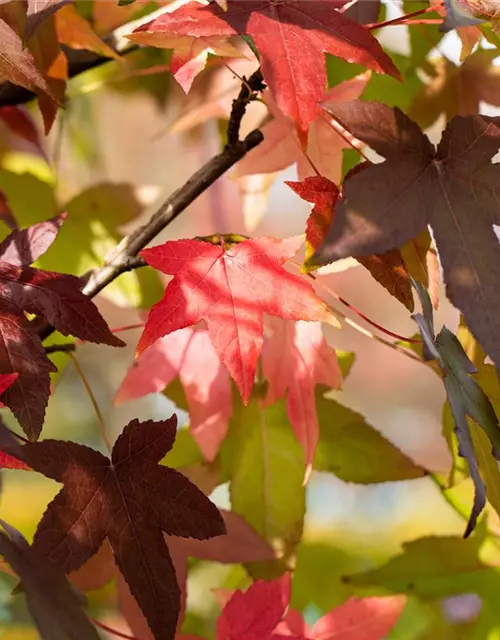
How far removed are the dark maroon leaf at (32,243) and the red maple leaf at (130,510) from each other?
0.40ft

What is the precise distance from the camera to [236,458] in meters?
0.70

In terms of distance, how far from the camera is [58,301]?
1.49 feet

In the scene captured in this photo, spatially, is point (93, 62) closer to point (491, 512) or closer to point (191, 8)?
point (191, 8)

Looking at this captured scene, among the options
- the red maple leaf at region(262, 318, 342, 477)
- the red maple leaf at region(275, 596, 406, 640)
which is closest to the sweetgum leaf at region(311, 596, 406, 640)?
the red maple leaf at region(275, 596, 406, 640)

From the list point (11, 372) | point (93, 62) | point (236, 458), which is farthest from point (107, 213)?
point (11, 372)

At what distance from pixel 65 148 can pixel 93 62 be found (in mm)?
788

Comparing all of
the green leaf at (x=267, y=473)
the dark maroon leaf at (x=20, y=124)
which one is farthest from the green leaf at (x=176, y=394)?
the dark maroon leaf at (x=20, y=124)

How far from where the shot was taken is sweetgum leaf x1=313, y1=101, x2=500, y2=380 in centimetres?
37

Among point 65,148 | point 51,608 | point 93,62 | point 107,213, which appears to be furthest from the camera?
point 65,148

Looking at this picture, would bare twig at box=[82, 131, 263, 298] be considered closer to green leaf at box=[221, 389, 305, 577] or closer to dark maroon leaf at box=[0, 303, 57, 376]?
dark maroon leaf at box=[0, 303, 57, 376]

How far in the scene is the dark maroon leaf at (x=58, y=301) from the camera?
A: 0.45 metres

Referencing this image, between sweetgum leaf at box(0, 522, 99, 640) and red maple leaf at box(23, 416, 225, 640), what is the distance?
40 millimetres

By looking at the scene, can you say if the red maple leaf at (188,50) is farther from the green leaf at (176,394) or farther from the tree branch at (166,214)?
the green leaf at (176,394)

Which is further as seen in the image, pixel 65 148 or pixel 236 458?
pixel 65 148
